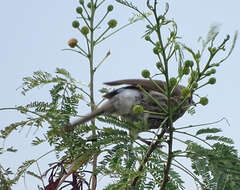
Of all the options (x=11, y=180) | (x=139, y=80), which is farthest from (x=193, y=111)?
(x=11, y=180)

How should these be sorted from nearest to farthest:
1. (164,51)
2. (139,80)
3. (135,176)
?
1. (164,51)
2. (135,176)
3. (139,80)

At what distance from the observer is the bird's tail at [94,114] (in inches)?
101

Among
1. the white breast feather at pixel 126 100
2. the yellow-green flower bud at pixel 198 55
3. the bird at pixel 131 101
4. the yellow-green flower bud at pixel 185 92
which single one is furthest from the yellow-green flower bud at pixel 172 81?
the white breast feather at pixel 126 100

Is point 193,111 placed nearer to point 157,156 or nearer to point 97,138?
point 157,156

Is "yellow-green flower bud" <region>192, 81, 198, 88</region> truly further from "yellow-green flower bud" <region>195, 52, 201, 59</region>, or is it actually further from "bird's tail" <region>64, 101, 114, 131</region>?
"bird's tail" <region>64, 101, 114, 131</region>

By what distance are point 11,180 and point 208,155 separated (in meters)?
1.04

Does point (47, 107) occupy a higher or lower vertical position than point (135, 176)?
higher

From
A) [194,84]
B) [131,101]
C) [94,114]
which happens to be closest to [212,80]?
[194,84]

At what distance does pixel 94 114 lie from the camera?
2766 mm

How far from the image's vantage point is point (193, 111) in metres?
2.89

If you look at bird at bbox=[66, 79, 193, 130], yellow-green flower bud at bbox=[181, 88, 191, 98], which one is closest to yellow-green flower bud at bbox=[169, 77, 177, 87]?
yellow-green flower bud at bbox=[181, 88, 191, 98]

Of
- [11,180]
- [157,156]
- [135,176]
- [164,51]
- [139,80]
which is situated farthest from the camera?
[139,80]

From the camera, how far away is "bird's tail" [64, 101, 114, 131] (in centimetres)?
256

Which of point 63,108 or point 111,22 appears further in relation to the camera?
point 111,22
